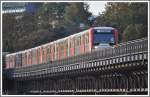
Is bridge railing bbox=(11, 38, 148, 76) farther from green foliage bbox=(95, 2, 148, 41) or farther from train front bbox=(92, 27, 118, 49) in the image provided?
green foliage bbox=(95, 2, 148, 41)

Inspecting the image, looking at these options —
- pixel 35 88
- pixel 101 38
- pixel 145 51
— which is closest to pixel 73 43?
pixel 101 38

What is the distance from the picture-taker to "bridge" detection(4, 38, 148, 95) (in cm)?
4464

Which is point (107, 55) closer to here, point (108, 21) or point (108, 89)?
point (108, 89)

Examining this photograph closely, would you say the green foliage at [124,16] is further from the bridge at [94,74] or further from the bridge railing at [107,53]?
the bridge railing at [107,53]

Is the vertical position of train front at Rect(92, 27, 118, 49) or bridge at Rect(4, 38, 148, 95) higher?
train front at Rect(92, 27, 118, 49)

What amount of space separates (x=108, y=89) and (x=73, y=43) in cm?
1109

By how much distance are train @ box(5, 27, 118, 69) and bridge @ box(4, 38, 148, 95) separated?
70cm

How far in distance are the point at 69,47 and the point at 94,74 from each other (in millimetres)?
8452

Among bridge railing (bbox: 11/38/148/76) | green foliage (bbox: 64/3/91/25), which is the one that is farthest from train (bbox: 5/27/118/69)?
green foliage (bbox: 64/3/91/25)

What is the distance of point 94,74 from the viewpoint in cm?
5384

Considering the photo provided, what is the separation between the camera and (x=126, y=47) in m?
46.9

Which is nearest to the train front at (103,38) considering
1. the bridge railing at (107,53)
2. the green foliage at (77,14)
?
the bridge railing at (107,53)

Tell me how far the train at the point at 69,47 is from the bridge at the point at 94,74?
0.70 m

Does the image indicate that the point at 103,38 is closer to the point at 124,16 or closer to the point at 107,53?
the point at 107,53
